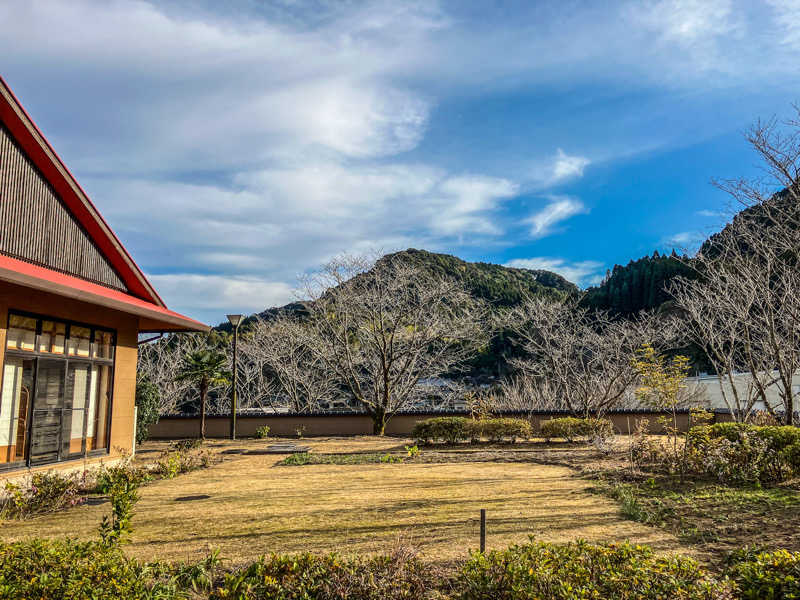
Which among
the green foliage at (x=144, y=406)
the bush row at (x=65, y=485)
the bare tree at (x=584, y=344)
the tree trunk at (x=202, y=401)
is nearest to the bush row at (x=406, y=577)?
the bush row at (x=65, y=485)

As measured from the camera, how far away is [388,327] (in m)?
21.2

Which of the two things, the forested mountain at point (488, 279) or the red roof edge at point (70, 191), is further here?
the forested mountain at point (488, 279)

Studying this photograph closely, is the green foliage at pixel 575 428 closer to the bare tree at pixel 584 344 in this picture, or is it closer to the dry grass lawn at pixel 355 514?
the bare tree at pixel 584 344

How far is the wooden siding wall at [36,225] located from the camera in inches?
389

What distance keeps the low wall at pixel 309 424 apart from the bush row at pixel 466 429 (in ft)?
13.2

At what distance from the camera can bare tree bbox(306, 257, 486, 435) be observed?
20609 millimetres

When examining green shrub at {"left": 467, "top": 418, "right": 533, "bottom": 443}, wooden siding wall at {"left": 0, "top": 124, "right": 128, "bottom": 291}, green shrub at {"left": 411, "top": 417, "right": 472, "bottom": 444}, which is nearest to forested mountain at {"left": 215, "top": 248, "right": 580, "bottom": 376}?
green shrub at {"left": 467, "top": 418, "right": 533, "bottom": 443}

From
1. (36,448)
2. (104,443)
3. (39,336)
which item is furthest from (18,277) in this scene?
(104,443)

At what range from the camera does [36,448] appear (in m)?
9.59

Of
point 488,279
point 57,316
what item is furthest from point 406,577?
point 488,279

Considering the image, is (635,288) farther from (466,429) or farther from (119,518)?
(119,518)

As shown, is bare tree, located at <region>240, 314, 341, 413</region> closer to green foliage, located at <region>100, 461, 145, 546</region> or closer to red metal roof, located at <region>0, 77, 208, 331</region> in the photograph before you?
red metal roof, located at <region>0, 77, 208, 331</region>

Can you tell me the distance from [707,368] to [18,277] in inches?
1227

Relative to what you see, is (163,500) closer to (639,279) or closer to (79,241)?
(79,241)
